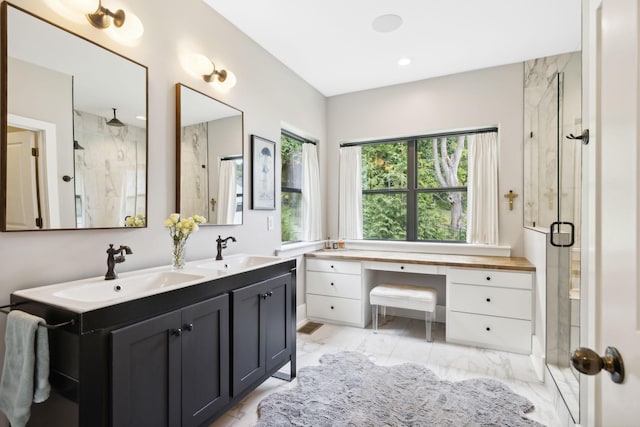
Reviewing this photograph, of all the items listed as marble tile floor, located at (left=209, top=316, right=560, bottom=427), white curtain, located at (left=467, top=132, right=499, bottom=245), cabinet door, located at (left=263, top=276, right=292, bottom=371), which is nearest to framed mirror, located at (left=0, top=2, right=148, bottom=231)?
cabinet door, located at (left=263, top=276, right=292, bottom=371)

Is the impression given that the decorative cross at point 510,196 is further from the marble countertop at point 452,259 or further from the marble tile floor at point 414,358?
the marble tile floor at point 414,358

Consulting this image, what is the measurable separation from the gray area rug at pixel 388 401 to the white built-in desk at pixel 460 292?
0.67 metres

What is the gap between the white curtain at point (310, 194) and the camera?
3836mm

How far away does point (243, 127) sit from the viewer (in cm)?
270

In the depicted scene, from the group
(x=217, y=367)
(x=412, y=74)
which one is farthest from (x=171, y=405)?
(x=412, y=74)

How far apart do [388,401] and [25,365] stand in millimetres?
1960

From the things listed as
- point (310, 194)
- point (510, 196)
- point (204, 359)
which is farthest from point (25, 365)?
point (510, 196)

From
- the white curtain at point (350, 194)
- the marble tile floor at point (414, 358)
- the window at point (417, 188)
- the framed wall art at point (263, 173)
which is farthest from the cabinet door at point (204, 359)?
the window at point (417, 188)

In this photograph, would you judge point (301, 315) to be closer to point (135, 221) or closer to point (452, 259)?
point (452, 259)

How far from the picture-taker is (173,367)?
4.71 feet

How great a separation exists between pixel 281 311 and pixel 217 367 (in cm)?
63

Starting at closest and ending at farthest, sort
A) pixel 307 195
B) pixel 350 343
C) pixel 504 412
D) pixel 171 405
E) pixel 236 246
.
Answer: pixel 171 405, pixel 504 412, pixel 236 246, pixel 350 343, pixel 307 195

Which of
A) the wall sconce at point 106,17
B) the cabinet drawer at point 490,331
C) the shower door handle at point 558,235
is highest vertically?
the wall sconce at point 106,17

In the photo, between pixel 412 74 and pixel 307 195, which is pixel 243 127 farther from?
pixel 412 74
